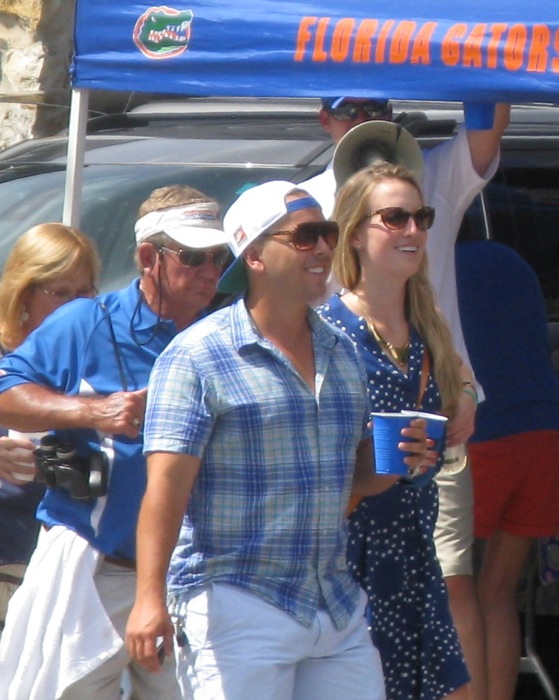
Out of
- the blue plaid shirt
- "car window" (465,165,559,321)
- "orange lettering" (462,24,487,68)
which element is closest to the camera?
the blue plaid shirt

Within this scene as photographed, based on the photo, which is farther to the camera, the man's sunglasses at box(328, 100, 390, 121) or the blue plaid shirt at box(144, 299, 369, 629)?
the man's sunglasses at box(328, 100, 390, 121)

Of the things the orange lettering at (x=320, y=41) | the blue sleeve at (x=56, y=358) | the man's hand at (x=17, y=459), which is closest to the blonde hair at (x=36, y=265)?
the man's hand at (x=17, y=459)

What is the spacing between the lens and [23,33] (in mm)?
6809

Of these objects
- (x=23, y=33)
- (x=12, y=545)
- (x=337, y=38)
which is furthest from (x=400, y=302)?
(x=23, y=33)

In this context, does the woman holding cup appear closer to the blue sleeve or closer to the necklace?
the blue sleeve

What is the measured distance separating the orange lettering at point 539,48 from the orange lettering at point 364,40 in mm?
411

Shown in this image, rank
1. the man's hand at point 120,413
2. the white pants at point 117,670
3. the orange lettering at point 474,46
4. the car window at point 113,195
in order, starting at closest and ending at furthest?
1. the man's hand at point 120,413
2. the white pants at point 117,670
3. the orange lettering at point 474,46
4. the car window at point 113,195

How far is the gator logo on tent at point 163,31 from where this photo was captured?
3797 millimetres

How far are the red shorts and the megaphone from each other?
936 mm

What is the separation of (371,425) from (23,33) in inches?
174

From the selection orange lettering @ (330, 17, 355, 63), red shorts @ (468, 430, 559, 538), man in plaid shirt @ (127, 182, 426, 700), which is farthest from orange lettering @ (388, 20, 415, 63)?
red shorts @ (468, 430, 559, 538)

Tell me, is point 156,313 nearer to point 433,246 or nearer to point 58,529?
point 58,529

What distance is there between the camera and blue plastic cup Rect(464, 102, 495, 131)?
3.61m

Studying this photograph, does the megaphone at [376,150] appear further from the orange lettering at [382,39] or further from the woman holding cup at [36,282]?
the woman holding cup at [36,282]
